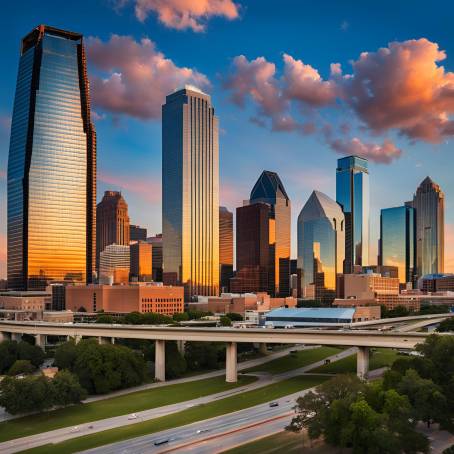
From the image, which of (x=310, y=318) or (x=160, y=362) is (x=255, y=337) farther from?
(x=310, y=318)

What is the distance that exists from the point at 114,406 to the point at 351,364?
208 ft

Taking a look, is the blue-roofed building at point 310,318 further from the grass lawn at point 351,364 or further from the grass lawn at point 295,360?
the grass lawn at point 351,364

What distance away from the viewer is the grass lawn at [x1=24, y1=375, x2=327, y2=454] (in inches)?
2963

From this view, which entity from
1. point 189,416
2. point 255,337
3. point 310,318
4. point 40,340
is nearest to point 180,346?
point 255,337

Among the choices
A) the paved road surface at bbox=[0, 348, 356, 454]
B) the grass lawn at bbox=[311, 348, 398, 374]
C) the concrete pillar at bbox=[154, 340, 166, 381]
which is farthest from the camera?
the grass lawn at bbox=[311, 348, 398, 374]

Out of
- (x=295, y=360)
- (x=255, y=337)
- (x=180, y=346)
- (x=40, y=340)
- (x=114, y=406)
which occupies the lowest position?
(x=295, y=360)

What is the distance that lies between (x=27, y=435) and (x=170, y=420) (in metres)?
20.5

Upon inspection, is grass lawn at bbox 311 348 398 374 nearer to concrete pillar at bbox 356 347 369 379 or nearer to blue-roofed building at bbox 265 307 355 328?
concrete pillar at bbox 356 347 369 379

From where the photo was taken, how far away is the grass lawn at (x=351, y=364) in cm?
13175

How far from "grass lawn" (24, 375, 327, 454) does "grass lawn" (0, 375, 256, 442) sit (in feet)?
25.0

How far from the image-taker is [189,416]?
295 ft

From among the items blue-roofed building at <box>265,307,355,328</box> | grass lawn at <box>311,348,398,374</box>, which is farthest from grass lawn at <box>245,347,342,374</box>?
blue-roofed building at <box>265,307,355,328</box>

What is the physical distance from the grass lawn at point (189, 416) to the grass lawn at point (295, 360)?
1596 cm

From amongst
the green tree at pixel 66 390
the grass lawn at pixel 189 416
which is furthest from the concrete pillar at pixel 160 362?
the green tree at pixel 66 390
